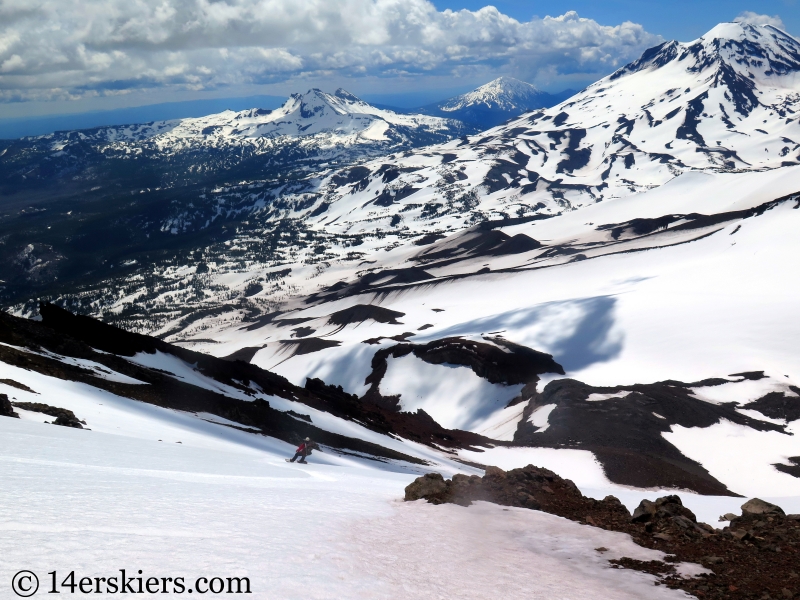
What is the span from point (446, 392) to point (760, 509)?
84736 millimetres

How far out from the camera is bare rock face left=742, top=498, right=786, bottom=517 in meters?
15.9

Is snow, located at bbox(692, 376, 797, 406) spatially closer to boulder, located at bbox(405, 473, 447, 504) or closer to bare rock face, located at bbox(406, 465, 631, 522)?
bare rock face, located at bbox(406, 465, 631, 522)

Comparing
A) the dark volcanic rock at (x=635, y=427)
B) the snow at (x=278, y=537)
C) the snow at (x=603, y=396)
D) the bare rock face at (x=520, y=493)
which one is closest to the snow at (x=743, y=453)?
the dark volcanic rock at (x=635, y=427)

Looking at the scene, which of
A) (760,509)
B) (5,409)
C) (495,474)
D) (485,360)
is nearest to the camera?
(760,509)

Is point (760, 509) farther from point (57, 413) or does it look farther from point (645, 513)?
point (57, 413)

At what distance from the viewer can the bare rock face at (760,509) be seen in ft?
52.3

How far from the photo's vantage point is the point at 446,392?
330 ft

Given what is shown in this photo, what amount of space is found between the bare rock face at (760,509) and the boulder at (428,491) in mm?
8362

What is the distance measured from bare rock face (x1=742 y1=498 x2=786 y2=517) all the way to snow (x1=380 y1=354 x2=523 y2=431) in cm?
7170

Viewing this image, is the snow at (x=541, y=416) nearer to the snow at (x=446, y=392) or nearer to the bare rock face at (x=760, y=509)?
the snow at (x=446, y=392)

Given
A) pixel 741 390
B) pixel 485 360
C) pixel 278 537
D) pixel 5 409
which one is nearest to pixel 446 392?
pixel 485 360

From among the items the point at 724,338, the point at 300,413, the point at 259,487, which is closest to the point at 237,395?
the point at 300,413

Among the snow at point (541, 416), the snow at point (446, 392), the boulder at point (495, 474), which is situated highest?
the boulder at point (495, 474)

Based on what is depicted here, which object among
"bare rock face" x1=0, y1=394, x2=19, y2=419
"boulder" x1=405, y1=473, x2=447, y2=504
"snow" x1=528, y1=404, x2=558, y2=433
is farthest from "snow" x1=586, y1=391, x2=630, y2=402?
"bare rock face" x1=0, y1=394, x2=19, y2=419
